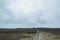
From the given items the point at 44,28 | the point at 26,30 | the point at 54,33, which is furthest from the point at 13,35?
the point at 54,33

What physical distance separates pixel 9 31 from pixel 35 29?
2.38 ft

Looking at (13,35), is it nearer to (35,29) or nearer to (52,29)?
(35,29)

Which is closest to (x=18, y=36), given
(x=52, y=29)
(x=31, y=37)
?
(x=31, y=37)

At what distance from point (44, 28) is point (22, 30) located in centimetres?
63

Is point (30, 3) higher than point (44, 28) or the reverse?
higher

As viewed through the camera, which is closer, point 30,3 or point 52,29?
point 52,29

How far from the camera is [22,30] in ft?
12.6

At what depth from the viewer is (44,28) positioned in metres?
3.94

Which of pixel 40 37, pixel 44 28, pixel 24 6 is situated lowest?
pixel 40 37

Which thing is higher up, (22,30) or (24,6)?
(24,6)

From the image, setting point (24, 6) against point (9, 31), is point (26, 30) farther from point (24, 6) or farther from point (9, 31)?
point (24, 6)

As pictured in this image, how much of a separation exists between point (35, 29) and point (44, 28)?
26 centimetres

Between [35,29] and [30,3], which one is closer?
[35,29]

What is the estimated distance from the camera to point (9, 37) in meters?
3.88
